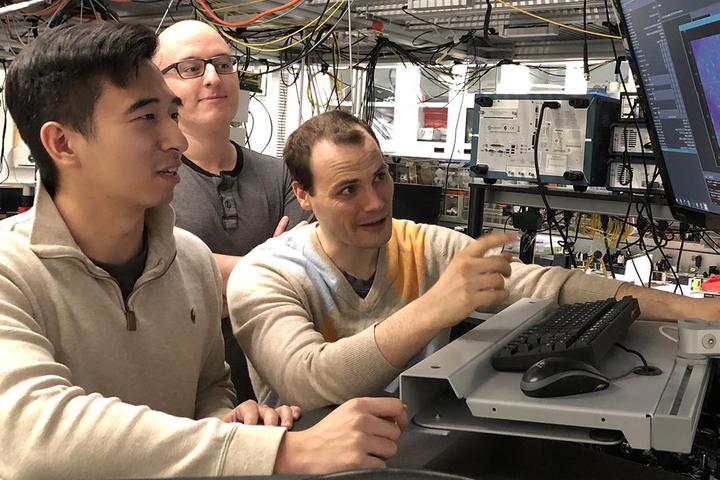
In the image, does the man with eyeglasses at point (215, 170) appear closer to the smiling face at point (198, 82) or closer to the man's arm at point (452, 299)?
the smiling face at point (198, 82)

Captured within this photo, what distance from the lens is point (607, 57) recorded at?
2254mm

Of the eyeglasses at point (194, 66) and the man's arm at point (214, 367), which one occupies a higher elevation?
the eyeglasses at point (194, 66)

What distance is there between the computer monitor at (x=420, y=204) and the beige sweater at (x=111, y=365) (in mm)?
1936

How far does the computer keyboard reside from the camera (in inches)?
35.0

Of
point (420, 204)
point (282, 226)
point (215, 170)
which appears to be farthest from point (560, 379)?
point (420, 204)

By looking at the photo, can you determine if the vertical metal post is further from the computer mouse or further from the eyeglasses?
the computer mouse

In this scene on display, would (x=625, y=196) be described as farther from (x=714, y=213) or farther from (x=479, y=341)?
(x=479, y=341)

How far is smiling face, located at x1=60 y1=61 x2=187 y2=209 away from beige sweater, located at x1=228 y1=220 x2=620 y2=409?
271mm

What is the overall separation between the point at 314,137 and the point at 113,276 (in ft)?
1.64

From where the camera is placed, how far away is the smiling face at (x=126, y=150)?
3.50 ft

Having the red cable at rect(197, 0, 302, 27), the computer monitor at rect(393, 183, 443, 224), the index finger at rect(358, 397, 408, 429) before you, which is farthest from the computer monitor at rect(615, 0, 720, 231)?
the computer monitor at rect(393, 183, 443, 224)

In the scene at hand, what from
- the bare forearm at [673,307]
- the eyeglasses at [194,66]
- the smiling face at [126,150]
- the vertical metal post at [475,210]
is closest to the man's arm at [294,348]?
the smiling face at [126,150]

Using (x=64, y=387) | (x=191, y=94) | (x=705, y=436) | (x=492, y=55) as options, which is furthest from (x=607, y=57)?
(x=64, y=387)

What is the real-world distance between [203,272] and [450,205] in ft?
6.94
